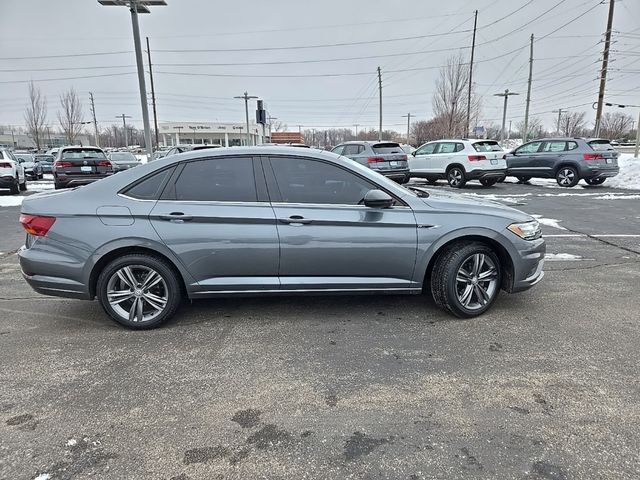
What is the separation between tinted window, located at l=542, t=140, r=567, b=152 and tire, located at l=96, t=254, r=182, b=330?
1581cm

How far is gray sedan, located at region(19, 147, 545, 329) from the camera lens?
3.75 meters

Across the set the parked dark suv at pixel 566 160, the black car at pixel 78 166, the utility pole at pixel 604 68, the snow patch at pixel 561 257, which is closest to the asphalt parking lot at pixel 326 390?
the snow patch at pixel 561 257

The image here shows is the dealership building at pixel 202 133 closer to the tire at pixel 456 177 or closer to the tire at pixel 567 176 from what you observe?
the tire at pixel 456 177

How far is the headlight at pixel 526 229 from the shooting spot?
4039 mm

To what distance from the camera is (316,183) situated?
396 cm

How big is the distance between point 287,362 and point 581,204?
37.2 feet

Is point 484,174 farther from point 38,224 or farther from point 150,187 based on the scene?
point 38,224

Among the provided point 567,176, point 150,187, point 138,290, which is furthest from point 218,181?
point 567,176

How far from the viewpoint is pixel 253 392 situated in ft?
9.57

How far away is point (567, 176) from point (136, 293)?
52.6 ft

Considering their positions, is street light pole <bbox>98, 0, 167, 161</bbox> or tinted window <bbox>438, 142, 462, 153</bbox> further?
tinted window <bbox>438, 142, 462, 153</bbox>

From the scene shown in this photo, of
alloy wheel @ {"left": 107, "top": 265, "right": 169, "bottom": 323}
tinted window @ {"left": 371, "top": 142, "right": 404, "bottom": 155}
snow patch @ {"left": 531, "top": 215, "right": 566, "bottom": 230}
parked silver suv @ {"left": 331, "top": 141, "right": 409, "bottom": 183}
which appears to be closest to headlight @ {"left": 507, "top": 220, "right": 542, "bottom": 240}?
alloy wheel @ {"left": 107, "top": 265, "right": 169, "bottom": 323}

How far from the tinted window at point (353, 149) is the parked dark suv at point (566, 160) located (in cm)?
642

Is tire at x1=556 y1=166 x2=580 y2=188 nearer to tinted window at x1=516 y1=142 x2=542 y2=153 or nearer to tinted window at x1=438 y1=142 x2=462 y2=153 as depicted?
tinted window at x1=516 y1=142 x2=542 y2=153
